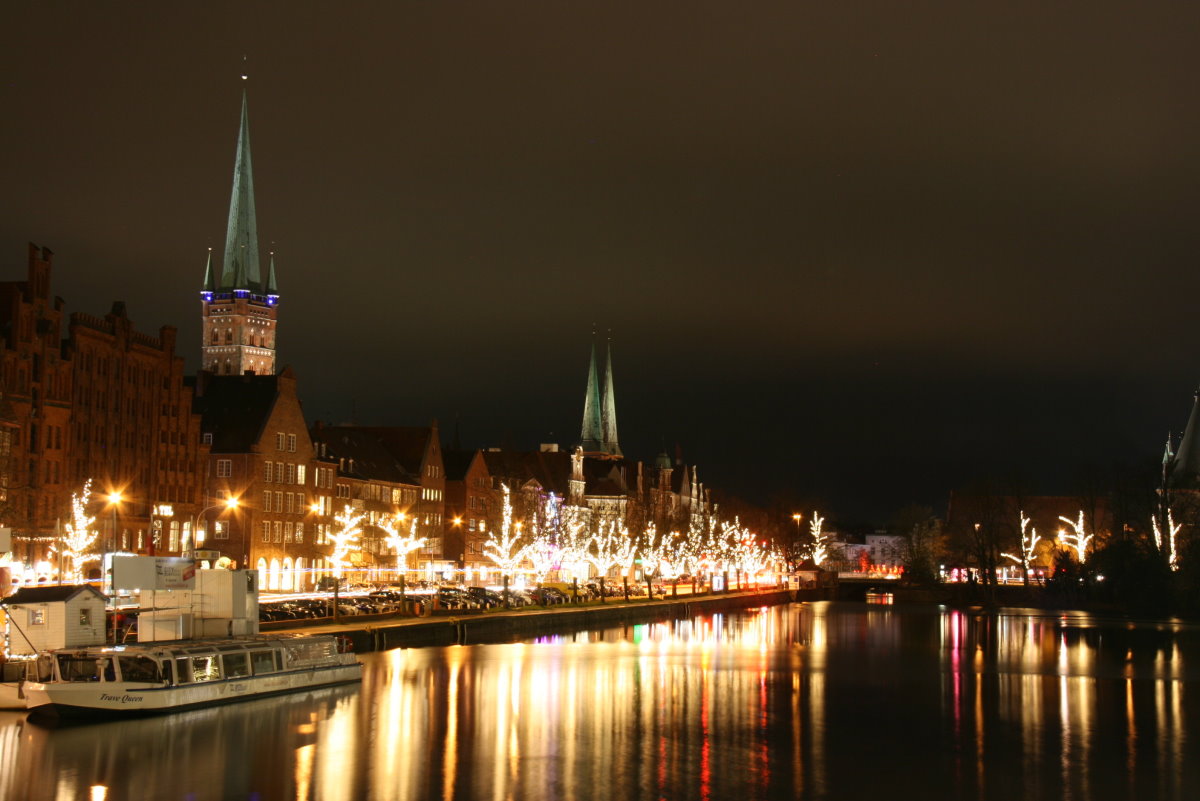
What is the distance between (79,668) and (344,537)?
214ft

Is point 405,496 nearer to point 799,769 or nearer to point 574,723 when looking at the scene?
point 574,723

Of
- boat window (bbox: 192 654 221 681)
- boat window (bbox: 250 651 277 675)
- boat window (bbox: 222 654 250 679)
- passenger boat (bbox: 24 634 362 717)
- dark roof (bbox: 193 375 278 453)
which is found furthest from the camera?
dark roof (bbox: 193 375 278 453)

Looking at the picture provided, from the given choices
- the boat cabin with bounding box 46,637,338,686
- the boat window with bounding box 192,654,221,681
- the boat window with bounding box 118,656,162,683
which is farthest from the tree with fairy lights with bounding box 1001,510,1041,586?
the boat window with bounding box 118,656,162,683

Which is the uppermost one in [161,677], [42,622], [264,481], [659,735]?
[264,481]

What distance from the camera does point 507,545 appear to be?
117188 millimetres

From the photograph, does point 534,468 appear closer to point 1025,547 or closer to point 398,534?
point 1025,547

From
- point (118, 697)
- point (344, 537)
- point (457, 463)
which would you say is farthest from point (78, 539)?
point (457, 463)

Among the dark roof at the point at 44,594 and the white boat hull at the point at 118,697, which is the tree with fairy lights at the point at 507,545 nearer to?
the white boat hull at the point at 118,697

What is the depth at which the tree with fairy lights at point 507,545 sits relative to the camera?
11662 centimetres

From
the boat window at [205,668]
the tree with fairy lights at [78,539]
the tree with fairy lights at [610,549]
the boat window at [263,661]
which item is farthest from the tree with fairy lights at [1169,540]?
the boat window at [205,668]

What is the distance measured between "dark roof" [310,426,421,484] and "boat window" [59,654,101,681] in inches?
3054

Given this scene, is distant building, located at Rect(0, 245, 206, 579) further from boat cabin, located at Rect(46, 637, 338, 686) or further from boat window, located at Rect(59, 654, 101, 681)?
boat window, located at Rect(59, 654, 101, 681)

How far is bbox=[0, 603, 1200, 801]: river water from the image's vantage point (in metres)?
36.2

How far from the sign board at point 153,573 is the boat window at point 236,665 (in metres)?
4.63
